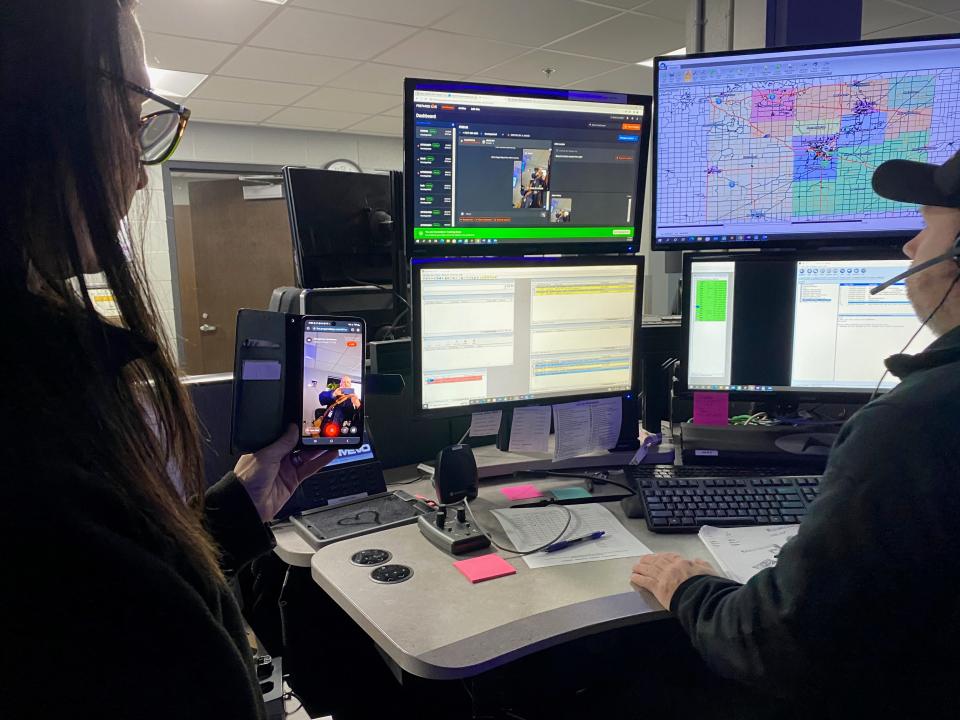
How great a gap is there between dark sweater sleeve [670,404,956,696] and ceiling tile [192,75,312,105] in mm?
4564

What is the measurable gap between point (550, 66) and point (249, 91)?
2.08 m

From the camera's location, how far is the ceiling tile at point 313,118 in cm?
524

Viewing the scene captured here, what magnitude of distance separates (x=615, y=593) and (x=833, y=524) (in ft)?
1.06

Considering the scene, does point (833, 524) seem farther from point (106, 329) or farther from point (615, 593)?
point (106, 329)

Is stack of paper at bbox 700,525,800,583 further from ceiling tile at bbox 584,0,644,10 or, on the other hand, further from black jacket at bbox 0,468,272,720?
ceiling tile at bbox 584,0,644,10

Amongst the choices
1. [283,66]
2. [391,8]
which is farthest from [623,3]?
[283,66]

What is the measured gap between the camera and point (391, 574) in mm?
958

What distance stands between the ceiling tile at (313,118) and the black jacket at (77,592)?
17.2 ft

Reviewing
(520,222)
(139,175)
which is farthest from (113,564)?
(520,222)

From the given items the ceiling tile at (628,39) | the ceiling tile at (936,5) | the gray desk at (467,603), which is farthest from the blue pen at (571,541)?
the ceiling tile at (936,5)

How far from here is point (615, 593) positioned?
908 mm

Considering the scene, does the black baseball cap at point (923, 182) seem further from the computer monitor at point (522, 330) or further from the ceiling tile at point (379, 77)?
the ceiling tile at point (379, 77)

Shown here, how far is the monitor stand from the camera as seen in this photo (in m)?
1.36

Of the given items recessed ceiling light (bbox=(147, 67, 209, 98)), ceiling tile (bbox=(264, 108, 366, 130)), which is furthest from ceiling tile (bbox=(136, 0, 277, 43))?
ceiling tile (bbox=(264, 108, 366, 130))
